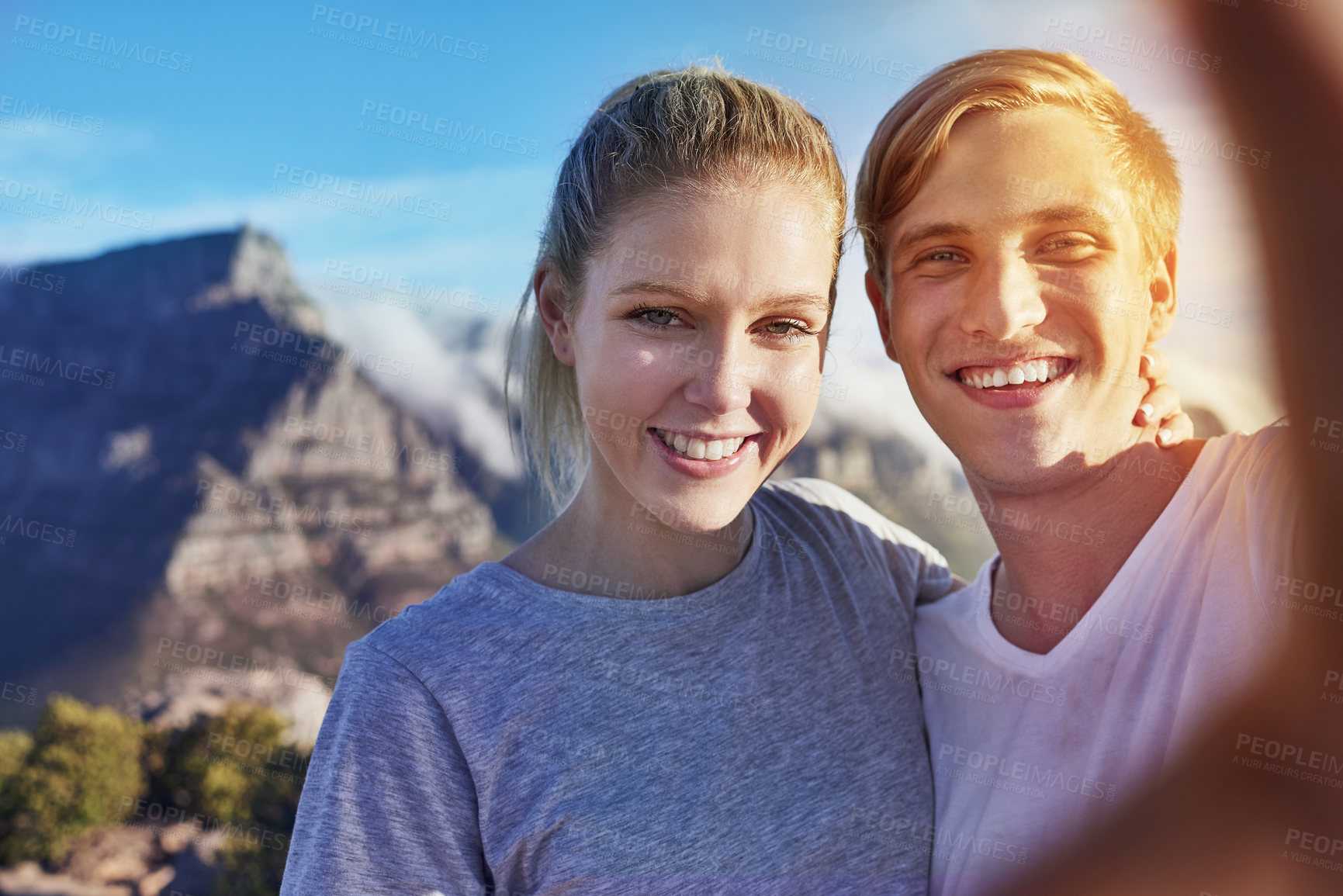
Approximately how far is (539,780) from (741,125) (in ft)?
5.12

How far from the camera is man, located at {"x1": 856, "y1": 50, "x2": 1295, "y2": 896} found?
76.2 inches

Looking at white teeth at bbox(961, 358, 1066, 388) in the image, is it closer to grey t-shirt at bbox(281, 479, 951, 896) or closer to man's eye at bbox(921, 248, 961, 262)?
man's eye at bbox(921, 248, 961, 262)

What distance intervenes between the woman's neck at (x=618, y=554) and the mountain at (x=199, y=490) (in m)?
23.4

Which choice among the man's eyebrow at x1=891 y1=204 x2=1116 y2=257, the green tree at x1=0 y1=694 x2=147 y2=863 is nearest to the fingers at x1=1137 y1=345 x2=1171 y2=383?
the man's eyebrow at x1=891 y1=204 x2=1116 y2=257

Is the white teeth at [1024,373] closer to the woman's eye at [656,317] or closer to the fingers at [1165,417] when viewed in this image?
the fingers at [1165,417]

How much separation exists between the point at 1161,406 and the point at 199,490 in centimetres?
3392

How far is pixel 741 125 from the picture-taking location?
1989 millimetres

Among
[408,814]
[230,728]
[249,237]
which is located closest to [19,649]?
[230,728]

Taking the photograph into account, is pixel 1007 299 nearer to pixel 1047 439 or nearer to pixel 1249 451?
pixel 1047 439

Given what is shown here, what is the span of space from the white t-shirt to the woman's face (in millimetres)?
861

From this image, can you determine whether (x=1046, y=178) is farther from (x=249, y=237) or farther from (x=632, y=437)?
(x=249, y=237)

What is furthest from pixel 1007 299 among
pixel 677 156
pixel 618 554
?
pixel 618 554

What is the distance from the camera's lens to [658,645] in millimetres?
1976

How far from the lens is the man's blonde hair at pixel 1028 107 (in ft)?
6.99
